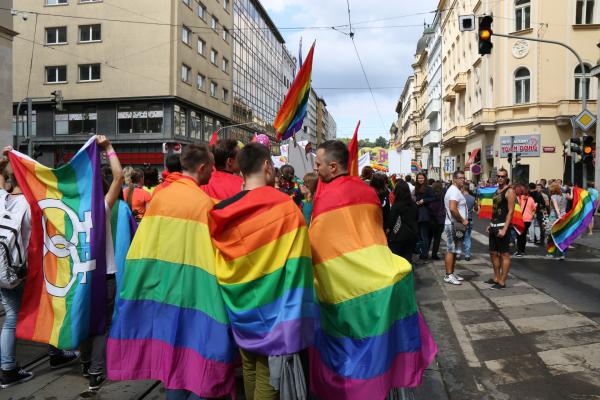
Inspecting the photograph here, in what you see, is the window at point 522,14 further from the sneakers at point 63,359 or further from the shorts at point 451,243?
the sneakers at point 63,359

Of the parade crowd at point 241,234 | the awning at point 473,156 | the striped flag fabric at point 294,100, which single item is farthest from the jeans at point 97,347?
the awning at point 473,156

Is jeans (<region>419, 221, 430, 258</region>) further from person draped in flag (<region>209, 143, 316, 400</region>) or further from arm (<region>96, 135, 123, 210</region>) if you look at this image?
person draped in flag (<region>209, 143, 316, 400</region>)

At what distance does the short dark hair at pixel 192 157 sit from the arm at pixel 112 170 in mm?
870


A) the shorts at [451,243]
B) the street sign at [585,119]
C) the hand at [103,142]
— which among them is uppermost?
the street sign at [585,119]

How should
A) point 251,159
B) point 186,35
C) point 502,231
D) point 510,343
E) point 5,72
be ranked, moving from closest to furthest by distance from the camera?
point 251,159
point 510,343
point 502,231
point 5,72
point 186,35

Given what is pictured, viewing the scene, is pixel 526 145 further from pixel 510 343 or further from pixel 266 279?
pixel 266 279

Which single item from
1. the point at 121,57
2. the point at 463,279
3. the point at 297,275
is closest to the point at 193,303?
the point at 297,275

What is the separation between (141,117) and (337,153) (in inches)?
1278

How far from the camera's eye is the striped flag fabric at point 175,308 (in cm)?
282

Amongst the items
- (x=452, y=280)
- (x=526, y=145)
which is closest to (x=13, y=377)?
(x=452, y=280)

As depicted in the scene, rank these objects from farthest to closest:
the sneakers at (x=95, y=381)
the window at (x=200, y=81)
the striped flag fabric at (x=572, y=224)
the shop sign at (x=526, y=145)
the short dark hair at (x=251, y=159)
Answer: the window at (x=200, y=81) < the shop sign at (x=526, y=145) < the striped flag fabric at (x=572, y=224) < the sneakers at (x=95, y=381) < the short dark hair at (x=251, y=159)

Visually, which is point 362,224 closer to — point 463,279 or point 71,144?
point 463,279

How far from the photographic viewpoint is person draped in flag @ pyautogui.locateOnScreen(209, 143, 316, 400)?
2541 mm

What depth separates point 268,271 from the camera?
102 inches
